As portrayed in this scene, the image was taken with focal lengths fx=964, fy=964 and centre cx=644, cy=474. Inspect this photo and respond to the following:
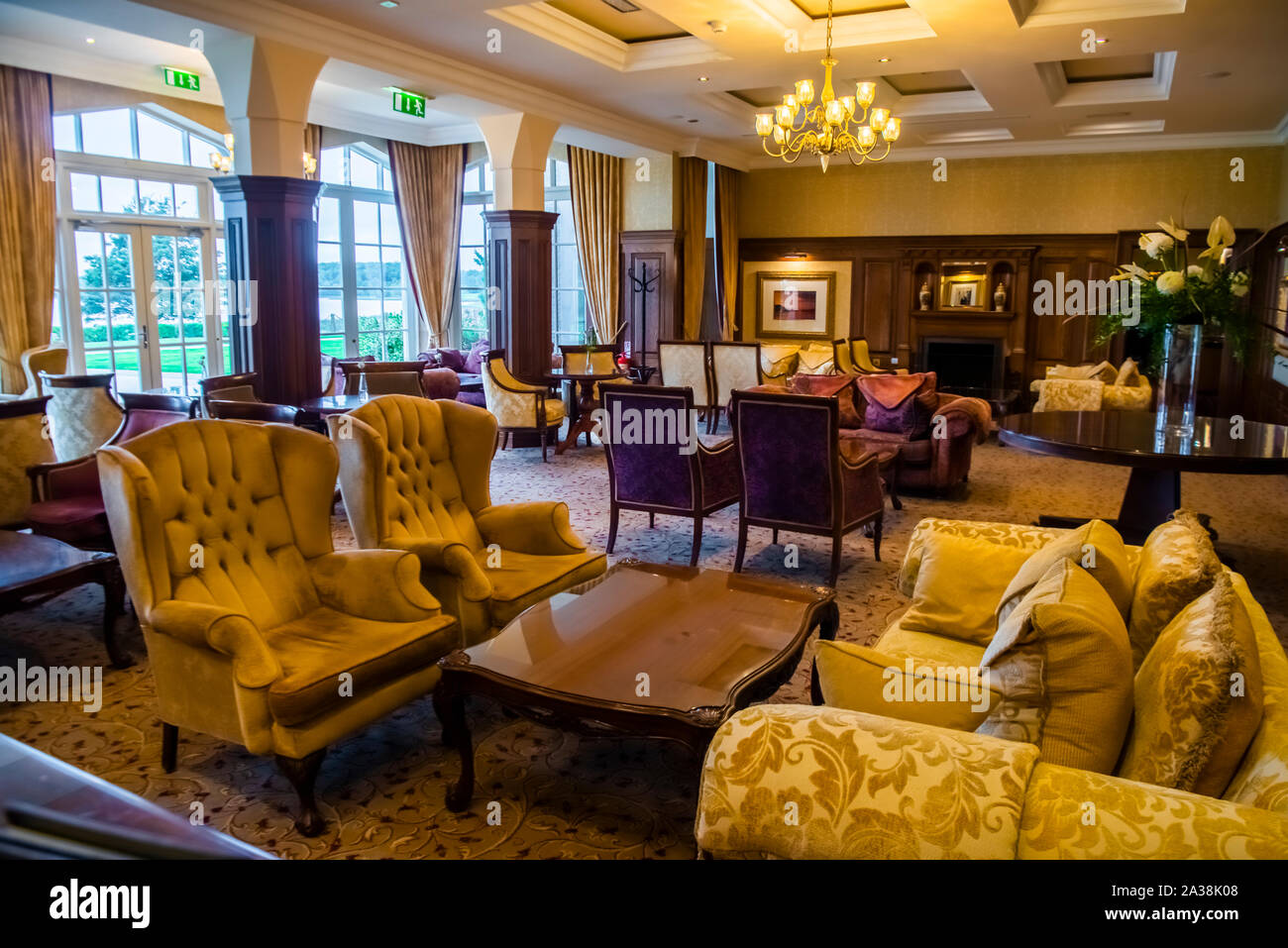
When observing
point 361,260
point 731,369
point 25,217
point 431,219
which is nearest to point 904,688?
point 731,369

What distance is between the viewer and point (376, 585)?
3.31 m

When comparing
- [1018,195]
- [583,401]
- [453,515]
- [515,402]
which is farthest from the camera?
[1018,195]

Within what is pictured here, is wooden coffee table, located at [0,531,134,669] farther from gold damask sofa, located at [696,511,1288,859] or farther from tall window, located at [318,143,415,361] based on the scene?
tall window, located at [318,143,415,361]

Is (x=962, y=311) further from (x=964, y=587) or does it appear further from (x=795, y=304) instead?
(x=964, y=587)

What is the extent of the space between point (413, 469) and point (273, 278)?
3.16m

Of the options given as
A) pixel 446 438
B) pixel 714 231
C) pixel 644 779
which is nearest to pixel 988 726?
pixel 644 779

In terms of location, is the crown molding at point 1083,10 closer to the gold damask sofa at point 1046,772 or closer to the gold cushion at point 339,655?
the gold cushion at point 339,655

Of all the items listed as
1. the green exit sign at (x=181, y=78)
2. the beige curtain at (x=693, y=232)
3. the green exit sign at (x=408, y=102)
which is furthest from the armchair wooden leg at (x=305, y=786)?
the beige curtain at (x=693, y=232)

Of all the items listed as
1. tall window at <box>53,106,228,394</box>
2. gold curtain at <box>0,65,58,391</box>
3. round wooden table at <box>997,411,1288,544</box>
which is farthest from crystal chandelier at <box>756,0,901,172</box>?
gold curtain at <box>0,65,58,391</box>

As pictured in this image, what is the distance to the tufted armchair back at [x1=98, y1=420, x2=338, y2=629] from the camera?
9.61 feet

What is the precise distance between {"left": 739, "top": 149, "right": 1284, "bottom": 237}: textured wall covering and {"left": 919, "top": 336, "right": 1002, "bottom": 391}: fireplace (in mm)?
1373

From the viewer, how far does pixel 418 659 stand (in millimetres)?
3170
